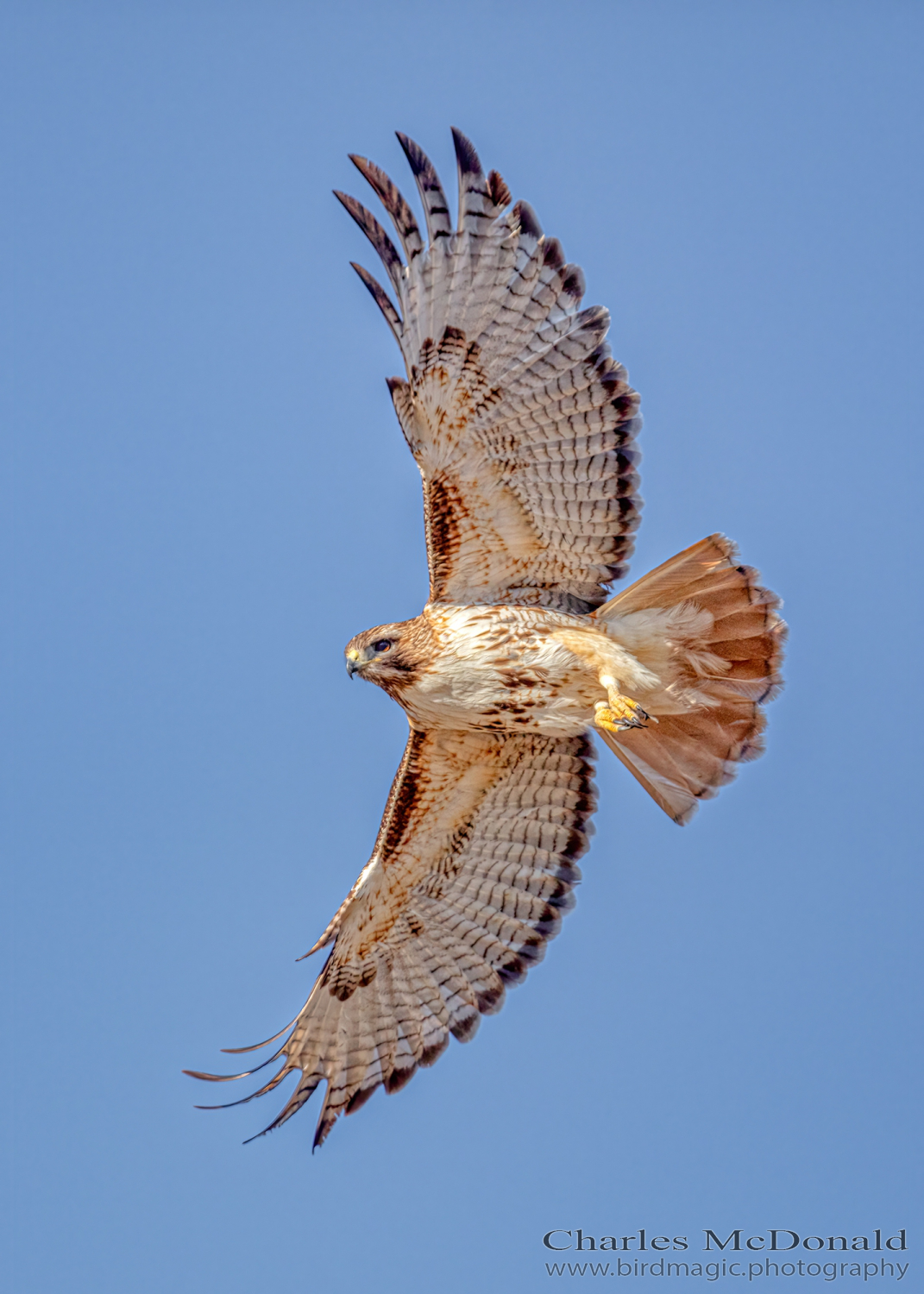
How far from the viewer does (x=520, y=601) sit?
823 centimetres

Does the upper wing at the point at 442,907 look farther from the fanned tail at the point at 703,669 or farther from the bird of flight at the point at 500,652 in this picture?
the fanned tail at the point at 703,669

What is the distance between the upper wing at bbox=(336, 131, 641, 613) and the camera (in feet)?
24.0

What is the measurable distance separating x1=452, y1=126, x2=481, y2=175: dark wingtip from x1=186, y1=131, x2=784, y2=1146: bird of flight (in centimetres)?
1

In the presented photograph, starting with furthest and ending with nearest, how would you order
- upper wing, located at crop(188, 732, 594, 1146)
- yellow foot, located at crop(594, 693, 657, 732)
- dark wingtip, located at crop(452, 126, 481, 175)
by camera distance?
upper wing, located at crop(188, 732, 594, 1146) < yellow foot, located at crop(594, 693, 657, 732) < dark wingtip, located at crop(452, 126, 481, 175)

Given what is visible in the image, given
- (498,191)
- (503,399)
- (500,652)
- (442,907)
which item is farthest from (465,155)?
(442,907)

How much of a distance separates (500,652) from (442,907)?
6.43 feet

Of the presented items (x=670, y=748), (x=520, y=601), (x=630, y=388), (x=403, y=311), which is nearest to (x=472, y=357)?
(x=403, y=311)

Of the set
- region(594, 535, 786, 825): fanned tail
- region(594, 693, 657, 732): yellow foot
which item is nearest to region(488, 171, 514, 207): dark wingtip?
region(594, 535, 786, 825): fanned tail

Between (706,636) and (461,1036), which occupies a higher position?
(706,636)

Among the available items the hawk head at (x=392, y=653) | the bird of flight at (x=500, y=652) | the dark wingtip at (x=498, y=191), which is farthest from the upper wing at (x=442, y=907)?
the dark wingtip at (x=498, y=191)

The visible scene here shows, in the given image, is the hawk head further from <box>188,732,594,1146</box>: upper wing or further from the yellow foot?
the yellow foot

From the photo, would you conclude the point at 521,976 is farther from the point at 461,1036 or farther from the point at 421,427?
the point at 421,427

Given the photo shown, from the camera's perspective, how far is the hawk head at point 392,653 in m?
8.01

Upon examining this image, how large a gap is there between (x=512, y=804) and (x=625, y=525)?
6.84 feet
